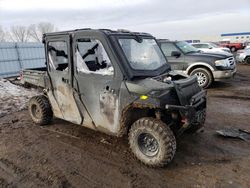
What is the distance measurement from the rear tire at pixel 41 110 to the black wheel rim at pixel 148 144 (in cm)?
259

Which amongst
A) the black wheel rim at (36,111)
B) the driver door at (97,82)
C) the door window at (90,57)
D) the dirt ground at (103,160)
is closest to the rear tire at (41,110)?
the black wheel rim at (36,111)

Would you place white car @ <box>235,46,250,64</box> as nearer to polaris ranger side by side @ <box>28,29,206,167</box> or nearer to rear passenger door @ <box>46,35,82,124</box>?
polaris ranger side by side @ <box>28,29,206,167</box>

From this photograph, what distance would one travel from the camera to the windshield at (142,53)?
3865 millimetres

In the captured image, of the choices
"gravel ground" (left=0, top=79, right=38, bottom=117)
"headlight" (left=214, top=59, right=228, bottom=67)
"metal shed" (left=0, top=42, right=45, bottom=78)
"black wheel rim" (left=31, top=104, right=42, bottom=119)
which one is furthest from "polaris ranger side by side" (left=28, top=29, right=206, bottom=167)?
"metal shed" (left=0, top=42, right=45, bottom=78)

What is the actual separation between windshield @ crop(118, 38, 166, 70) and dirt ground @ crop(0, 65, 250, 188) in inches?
61.4

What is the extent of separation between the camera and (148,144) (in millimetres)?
3658

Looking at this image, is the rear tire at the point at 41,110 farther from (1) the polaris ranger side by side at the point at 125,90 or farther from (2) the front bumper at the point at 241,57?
(2) the front bumper at the point at 241,57

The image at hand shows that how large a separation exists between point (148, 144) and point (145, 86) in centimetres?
95

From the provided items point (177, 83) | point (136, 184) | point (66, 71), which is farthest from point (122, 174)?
point (66, 71)

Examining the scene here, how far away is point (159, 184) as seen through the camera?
317 cm

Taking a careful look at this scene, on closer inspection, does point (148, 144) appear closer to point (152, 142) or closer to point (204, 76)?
point (152, 142)

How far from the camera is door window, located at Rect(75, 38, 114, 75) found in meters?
4.01

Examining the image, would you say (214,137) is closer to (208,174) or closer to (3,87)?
(208,174)

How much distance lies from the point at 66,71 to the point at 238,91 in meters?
6.92
